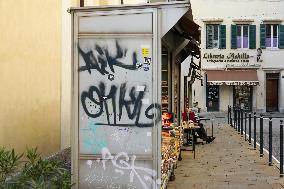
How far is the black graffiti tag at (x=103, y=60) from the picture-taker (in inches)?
248

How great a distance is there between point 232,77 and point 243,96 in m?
1.90

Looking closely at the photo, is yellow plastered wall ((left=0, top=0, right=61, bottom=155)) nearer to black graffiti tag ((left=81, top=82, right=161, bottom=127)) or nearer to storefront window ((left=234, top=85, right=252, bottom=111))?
black graffiti tag ((left=81, top=82, right=161, bottom=127))

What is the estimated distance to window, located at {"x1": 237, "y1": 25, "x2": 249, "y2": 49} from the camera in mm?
34062

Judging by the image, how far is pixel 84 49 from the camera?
21.0 ft

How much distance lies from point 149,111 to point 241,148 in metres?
8.38

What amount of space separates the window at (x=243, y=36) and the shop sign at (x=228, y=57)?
2.04ft

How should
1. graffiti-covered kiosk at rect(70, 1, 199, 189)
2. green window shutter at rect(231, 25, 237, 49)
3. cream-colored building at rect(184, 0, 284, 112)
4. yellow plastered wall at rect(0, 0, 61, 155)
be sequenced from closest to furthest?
graffiti-covered kiosk at rect(70, 1, 199, 189), yellow plastered wall at rect(0, 0, 61, 155), green window shutter at rect(231, 25, 237, 49), cream-colored building at rect(184, 0, 284, 112)

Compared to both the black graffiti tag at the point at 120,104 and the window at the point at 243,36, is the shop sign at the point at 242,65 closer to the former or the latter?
the window at the point at 243,36

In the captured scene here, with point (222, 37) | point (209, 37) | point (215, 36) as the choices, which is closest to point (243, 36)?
point (222, 37)

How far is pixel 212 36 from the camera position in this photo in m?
34.3

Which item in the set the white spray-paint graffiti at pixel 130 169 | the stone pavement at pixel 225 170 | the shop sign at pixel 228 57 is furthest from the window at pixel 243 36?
the white spray-paint graffiti at pixel 130 169

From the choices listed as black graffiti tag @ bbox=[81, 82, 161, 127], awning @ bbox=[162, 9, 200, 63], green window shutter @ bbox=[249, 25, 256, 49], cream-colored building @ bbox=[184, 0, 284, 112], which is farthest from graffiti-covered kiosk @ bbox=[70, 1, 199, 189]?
green window shutter @ bbox=[249, 25, 256, 49]

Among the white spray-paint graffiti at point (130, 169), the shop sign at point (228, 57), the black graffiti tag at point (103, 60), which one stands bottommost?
the white spray-paint graffiti at point (130, 169)

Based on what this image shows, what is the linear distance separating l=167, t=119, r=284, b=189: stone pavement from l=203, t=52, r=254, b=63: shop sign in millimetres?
20052
